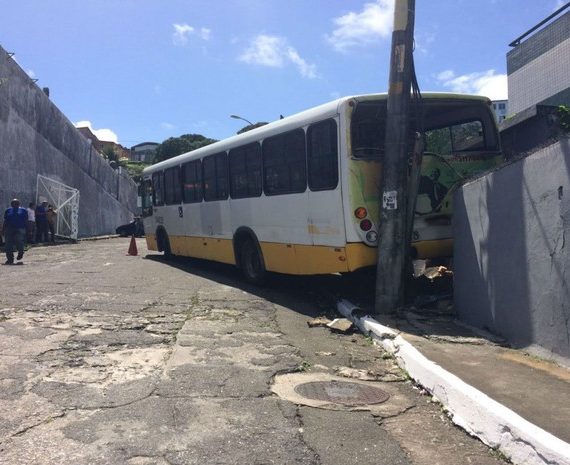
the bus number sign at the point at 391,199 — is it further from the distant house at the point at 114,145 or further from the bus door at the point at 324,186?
the distant house at the point at 114,145

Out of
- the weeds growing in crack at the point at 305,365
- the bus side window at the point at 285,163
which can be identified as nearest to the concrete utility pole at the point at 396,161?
the bus side window at the point at 285,163

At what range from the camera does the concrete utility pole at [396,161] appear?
7387 mm

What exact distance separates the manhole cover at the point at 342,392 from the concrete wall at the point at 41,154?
63.1ft

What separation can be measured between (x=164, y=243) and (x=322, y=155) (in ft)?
27.0

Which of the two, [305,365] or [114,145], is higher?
[114,145]

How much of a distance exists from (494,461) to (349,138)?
4.77m

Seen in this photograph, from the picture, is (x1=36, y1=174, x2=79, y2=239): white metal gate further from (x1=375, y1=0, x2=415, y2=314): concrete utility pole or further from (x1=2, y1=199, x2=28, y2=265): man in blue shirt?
(x1=375, y1=0, x2=415, y2=314): concrete utility pole

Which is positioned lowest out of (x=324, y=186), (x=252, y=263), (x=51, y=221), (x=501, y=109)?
(x=252, y=263)

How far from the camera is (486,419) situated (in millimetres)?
3867

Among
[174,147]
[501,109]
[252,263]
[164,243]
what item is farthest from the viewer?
[174,147]

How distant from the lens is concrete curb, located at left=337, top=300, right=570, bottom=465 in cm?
332

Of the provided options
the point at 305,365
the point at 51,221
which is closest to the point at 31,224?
the point at 51,221

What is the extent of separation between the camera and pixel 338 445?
12.4ft

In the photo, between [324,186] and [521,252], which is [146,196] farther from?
[521,252]
